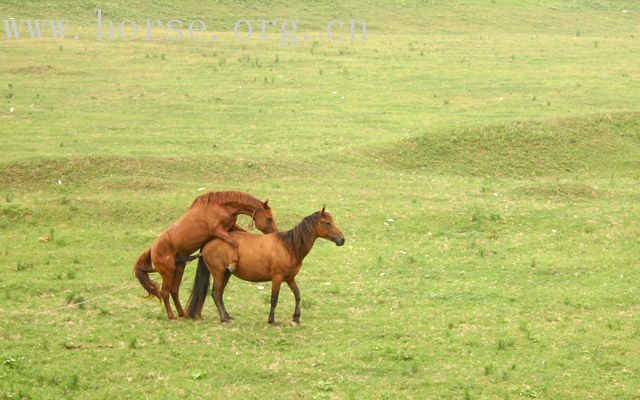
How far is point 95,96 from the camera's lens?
32.4 metres

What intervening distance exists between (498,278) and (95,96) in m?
19.6

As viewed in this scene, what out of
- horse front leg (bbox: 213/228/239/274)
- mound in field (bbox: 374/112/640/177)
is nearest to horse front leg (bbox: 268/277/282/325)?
horse front leg (bbox: 213/228/239/274)

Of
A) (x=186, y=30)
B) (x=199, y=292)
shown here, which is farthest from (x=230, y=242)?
(x=186, y=30)

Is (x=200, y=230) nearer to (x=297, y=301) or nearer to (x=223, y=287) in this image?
(x=223, y=287)

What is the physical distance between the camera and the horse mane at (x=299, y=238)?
531 inches

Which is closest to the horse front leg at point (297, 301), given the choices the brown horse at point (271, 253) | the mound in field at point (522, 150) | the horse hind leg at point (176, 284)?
the brown horse at point (271, 253)

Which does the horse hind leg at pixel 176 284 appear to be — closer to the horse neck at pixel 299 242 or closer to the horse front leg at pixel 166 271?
the horse front leg at pixel 166 271

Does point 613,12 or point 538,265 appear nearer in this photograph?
point 538,265

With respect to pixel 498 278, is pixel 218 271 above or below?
above

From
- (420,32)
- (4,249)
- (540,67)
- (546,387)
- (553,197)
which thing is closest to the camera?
(546,387)

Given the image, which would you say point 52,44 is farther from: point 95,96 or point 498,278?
point 498,278

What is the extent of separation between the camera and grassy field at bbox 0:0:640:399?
39.9ft

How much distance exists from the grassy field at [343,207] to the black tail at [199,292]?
358mm

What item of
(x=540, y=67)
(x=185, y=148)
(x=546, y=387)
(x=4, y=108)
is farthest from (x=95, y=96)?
(x=546, y=387)
